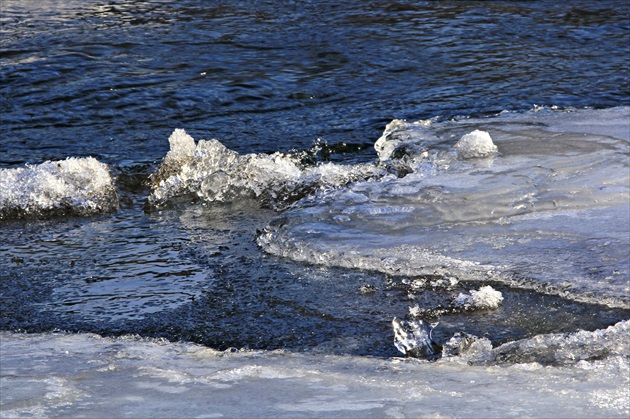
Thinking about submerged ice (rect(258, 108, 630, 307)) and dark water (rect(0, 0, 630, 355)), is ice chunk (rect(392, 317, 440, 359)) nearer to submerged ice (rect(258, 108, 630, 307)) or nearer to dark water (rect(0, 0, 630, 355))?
dark water (rect(0, 0, 630, 355))

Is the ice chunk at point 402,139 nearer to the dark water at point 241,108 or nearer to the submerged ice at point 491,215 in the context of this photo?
the submerged ice at point 491,215

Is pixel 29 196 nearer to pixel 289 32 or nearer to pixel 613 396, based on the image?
pixel 613 396

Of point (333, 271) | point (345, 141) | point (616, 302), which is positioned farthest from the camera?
point (345, 141)

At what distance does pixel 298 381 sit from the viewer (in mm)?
2428

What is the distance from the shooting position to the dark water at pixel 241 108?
10.1 ft

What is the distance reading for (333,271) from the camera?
11.2ft

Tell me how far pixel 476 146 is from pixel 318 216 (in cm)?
95

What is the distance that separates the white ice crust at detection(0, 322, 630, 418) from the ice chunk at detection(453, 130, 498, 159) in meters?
1.72

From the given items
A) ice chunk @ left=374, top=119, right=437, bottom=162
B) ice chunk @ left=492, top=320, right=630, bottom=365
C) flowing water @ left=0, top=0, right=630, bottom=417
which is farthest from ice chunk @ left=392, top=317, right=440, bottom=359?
ice chunk @ left=374, top=119, right=437, bottom=162

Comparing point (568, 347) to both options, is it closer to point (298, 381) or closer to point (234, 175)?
point (298, 381)

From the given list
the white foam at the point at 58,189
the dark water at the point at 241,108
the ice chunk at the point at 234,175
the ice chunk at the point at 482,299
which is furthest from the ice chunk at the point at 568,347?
the white foam at the point at 58,189

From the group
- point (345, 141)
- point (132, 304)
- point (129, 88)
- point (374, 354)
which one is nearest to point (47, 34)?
point (129, 88)

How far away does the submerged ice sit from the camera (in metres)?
3.31

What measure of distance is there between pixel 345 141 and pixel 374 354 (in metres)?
2.33
